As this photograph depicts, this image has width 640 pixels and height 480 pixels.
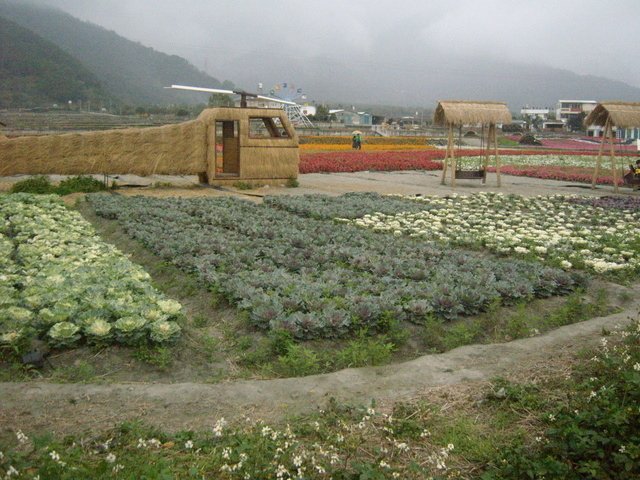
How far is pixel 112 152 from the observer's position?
1656 cm

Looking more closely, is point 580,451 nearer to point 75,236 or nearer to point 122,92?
point 75,236

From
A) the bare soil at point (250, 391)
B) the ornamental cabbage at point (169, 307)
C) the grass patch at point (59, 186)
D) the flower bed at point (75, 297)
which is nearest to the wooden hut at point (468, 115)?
the grass patch at point (59, 186)

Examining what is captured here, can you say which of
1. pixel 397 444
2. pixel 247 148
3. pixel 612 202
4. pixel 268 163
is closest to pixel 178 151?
pixel 247 148

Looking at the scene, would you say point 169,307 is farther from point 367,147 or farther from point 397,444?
point 367,147

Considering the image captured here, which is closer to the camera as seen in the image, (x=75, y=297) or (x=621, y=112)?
(x=75, y=297)

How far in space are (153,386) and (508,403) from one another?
2340 mm

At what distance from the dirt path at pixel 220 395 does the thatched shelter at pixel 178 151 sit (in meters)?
13.0

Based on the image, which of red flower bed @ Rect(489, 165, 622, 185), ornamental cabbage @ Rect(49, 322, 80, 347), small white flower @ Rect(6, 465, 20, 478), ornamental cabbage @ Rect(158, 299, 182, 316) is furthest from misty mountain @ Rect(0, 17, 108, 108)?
small white flower @ Rect(6, 465, 20, 478)

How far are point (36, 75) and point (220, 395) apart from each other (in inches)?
4161

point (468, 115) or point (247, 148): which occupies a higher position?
point (468, 115)

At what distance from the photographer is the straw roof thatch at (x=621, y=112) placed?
18500 mm

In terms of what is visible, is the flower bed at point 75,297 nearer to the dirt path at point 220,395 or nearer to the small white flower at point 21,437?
the dirt path at point 220,395

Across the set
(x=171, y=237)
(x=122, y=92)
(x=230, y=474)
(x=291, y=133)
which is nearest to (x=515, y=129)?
(x=291, y=133)

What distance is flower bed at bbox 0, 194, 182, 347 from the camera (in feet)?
16.5
